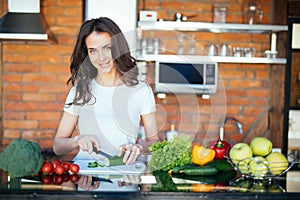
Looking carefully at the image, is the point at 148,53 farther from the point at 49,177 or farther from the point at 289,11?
the point at 49,177

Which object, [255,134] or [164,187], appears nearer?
[164,187]

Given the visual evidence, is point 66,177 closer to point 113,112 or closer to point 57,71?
point 113,112

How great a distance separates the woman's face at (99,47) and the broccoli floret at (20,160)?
31.3 inches

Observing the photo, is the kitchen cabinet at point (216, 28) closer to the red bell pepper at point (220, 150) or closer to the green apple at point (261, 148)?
the red bell pepper at point (220, 150)

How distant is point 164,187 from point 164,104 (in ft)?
→ 7.92

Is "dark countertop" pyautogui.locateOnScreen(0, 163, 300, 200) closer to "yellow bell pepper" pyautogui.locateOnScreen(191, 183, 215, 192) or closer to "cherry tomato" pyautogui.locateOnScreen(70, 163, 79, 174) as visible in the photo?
"yellow bell pepper" pyautogui.locateOnScreen(191, 183, 215, 192)

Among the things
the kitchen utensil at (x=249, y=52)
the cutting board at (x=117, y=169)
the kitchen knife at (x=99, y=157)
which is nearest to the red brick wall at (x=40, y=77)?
the kitchen utensil at (x=249, y=52)

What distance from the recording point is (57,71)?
4.17 metres

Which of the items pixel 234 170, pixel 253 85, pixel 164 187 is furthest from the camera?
pixel 253 85

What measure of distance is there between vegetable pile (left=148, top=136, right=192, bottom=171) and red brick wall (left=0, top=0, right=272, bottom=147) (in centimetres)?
198

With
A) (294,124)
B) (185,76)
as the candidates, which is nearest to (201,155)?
(185,76)

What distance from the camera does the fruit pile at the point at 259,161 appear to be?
2135mm

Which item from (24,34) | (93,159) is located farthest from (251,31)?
(93,159)

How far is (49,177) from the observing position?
82.5 inches
